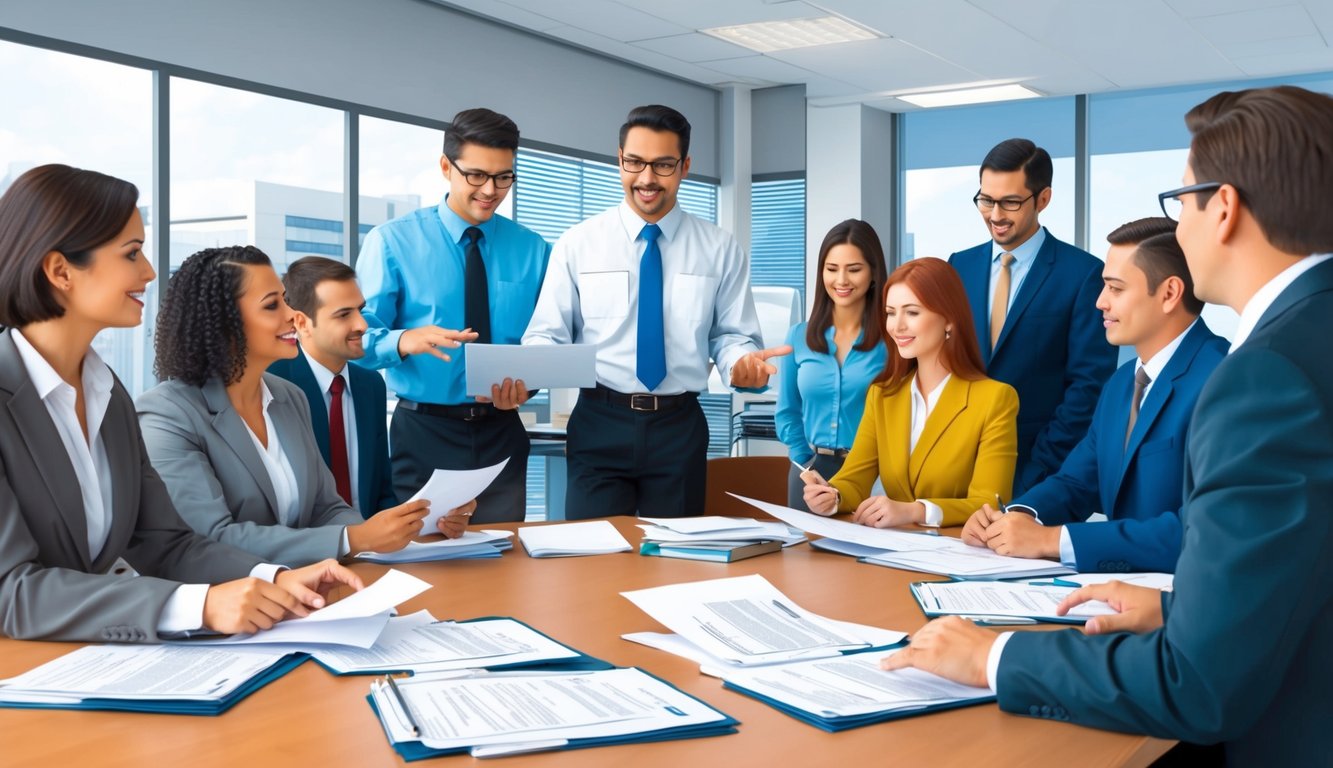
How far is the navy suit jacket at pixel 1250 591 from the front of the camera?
1183mm

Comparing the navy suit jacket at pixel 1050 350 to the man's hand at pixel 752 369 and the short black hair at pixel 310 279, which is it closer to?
the man's hand at pixel 752 369

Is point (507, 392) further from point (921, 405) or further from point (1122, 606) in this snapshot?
point (1122, 606)

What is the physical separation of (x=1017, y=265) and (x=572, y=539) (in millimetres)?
1896

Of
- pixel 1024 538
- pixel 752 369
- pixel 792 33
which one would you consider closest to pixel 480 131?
pixel 752 369

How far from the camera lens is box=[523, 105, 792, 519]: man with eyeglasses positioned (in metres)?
3.37

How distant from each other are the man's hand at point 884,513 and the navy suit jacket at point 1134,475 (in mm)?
269

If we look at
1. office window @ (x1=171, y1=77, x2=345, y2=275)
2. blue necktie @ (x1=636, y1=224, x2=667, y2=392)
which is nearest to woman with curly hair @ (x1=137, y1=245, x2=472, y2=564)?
blue necktie @ (x1=636, y1=224, x2=667, y2=392)

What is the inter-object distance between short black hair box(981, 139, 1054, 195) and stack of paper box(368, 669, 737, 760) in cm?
253

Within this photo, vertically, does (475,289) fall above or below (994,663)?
above

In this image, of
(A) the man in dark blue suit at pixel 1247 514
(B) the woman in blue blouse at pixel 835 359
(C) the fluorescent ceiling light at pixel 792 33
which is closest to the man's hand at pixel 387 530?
(A) the man in dark blue suit at pixel 1247 514

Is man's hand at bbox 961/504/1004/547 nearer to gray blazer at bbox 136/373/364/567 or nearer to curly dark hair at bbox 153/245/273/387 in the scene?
gray blazer at bbox 136/373/364/567

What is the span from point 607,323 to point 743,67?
5.11 metres

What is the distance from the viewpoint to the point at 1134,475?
94.2 inches

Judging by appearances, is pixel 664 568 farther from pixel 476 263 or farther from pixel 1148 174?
pixel 1148 174
